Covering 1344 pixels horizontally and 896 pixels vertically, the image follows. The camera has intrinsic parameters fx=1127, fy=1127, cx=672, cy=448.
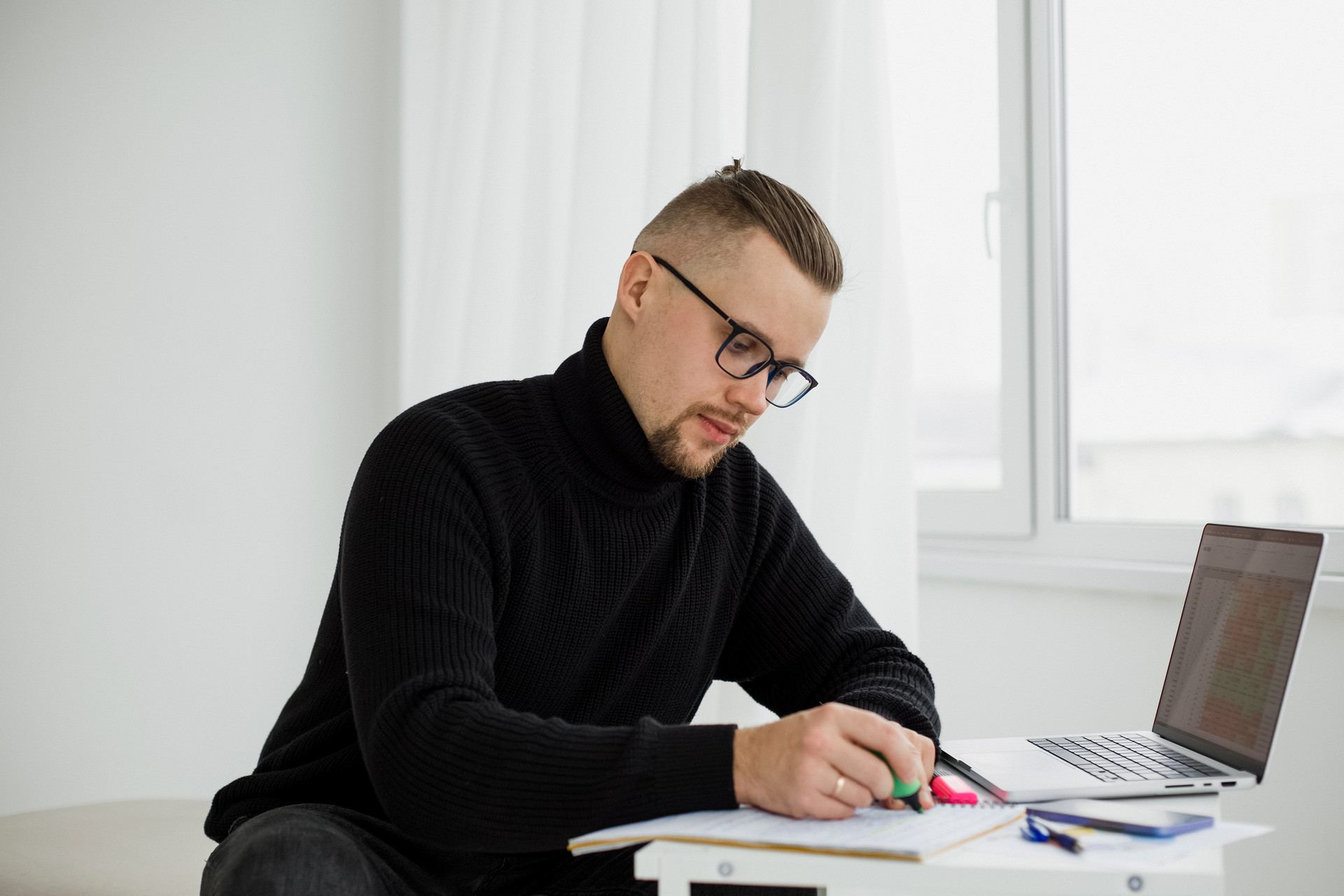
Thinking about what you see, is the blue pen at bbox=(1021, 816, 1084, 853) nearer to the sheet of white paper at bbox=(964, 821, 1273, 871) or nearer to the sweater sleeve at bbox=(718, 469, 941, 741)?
the sheet of white paper at bbox=(964, 821, 1273, 871)

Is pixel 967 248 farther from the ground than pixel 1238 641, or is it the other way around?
pixel 967 248

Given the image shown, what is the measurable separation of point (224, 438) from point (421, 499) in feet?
5.49

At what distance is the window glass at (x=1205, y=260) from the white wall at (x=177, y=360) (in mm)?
1687

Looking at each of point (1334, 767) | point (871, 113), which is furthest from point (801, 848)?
point (871, 113)

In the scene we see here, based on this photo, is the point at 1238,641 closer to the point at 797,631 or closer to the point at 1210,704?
the point at 1210,704

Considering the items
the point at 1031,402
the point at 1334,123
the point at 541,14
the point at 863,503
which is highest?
the point at 541,14

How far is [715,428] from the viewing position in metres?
1.23

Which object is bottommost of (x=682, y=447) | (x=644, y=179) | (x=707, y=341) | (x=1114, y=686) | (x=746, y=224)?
(x=1114, y=686)

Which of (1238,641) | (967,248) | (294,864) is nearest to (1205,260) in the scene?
(967,248)

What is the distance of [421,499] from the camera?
1074 mm

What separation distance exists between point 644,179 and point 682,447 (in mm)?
1095

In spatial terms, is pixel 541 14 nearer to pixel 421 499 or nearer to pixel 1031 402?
pixel 1031 402

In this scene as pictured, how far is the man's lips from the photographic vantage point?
1225 mm

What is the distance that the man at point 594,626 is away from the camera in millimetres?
872
